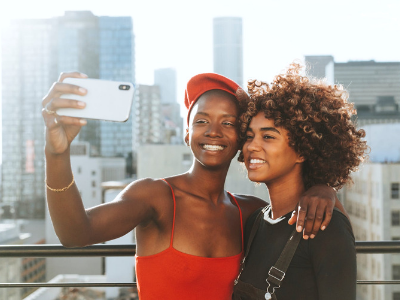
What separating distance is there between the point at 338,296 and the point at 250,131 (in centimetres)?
75

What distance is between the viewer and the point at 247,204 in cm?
219

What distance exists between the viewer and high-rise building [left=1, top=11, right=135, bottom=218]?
70938 millimetres

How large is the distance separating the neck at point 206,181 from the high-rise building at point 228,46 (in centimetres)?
14511

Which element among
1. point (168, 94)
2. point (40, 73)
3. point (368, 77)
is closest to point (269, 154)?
point (40, 73)

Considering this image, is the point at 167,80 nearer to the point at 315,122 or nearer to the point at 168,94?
the point at 168,94

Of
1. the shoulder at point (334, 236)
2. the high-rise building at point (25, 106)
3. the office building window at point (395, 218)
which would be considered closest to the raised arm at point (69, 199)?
the shoulder at point (334, 236)

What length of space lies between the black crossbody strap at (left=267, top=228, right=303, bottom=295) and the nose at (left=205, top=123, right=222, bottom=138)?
2.09ft

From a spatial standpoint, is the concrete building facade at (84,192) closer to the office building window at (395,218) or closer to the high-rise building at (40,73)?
the high-rise building at (40,73)

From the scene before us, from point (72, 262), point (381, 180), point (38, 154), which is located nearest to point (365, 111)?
point (381, 180)

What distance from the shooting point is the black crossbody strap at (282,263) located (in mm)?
1469

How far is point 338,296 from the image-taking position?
1.37 meters

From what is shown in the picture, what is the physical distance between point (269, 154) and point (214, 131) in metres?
0.33

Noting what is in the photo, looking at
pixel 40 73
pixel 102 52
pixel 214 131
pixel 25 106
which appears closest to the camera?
pixel 214 131

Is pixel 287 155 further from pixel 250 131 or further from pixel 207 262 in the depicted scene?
pixel 207 262
